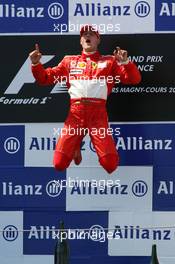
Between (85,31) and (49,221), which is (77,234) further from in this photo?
(85,31)

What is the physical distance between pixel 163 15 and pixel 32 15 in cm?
64

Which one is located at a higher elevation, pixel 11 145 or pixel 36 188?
pixel 11 145

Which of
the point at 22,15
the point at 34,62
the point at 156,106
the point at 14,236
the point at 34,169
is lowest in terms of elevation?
the point at 14,236

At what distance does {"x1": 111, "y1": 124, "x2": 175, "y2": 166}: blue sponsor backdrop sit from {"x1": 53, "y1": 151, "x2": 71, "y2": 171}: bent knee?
0.86 feet

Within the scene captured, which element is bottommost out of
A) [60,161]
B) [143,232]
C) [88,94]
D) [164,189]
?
[143,232]

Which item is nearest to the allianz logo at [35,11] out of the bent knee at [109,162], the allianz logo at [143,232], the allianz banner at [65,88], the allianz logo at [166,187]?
the allianz banner at [65,88]

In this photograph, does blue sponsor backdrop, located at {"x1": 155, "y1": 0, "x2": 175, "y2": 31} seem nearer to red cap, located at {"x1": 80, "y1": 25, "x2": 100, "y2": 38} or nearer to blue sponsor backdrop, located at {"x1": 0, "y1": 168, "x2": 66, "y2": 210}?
red cap, located at {"x1": 80, "y1": 25, "x2": 100, "y2": 38}

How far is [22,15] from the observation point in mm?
3158

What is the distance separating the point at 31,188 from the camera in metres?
3.20

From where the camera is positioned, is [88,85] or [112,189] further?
[112,189]

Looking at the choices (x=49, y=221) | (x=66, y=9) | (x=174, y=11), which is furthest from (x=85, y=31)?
(x=49, y=221)

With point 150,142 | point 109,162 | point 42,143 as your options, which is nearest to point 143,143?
point 150,142

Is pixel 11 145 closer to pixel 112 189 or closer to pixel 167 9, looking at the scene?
pixel 112 189

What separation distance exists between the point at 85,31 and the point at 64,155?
606 mm
